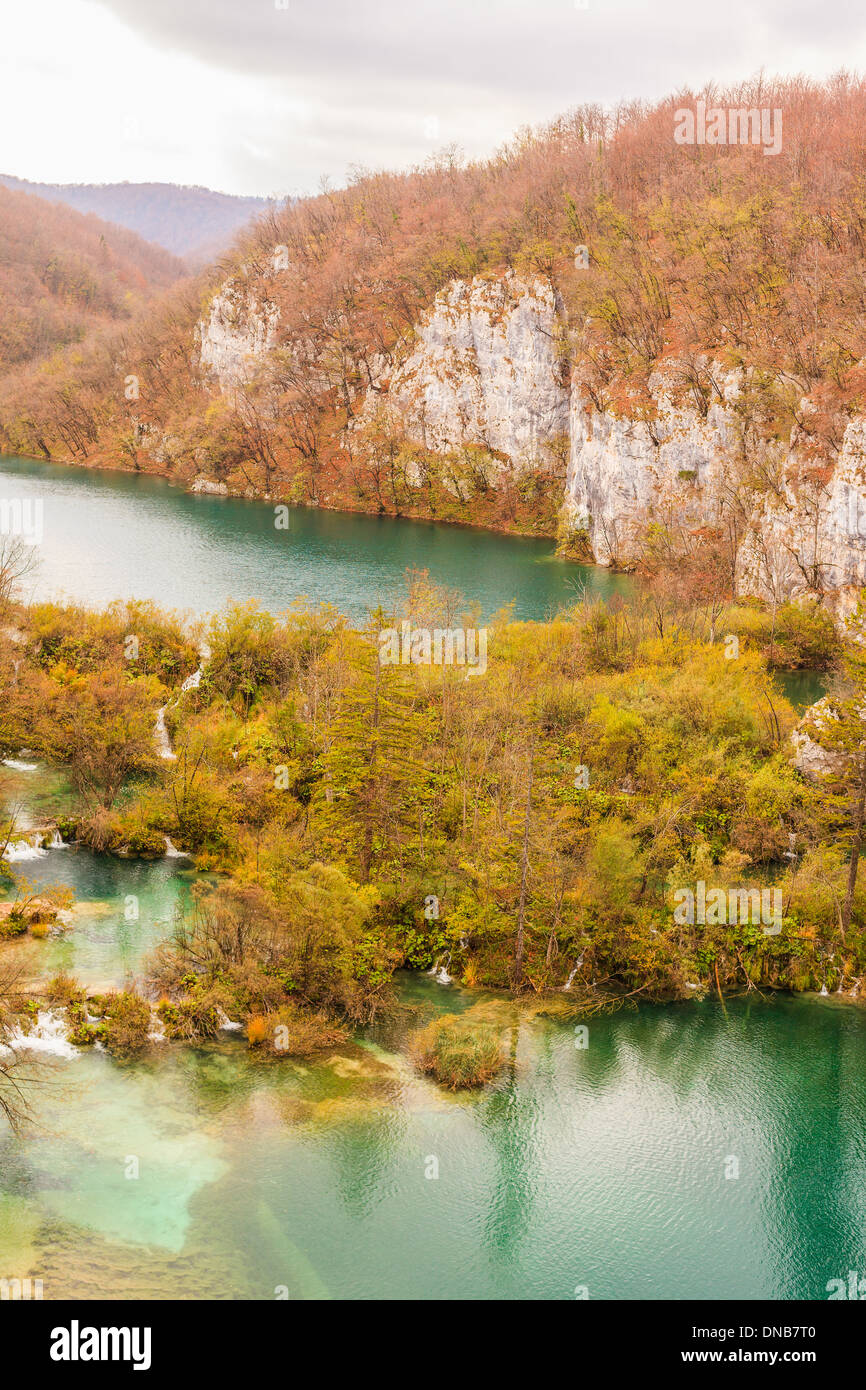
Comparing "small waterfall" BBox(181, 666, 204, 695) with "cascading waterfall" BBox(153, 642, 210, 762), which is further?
"small waterfall" BBox(181, 666, 204, 695)

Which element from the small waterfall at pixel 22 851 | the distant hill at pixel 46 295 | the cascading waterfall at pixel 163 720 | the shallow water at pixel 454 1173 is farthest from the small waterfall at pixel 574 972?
the distant hill at pixel 46 295

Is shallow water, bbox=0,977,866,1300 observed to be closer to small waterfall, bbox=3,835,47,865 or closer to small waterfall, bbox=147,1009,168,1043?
small waterfall, bbox=147,1009,168,1043

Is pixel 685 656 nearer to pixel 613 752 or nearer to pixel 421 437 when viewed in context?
pixel 613 752

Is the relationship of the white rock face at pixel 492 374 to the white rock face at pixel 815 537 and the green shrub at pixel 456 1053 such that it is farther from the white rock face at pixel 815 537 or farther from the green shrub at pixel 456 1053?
the green shrub at pixel 456 1053

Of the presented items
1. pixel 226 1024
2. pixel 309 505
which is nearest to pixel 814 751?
pixel 226 1024

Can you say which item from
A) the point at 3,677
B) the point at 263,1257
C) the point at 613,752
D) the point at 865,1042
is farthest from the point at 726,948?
the point at 3,677

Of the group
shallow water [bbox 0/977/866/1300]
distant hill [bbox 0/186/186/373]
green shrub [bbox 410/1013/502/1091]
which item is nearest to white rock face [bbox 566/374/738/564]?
shallow water [bbox 0/977/866/1300]
